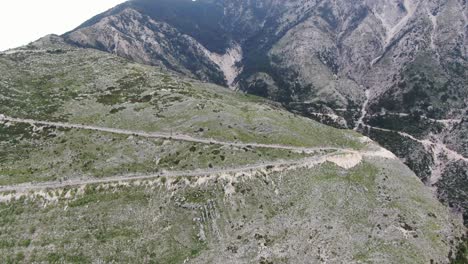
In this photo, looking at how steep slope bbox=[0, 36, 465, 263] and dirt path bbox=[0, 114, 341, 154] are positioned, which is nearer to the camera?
steep slope bbox=[0, 36, 465, 263]

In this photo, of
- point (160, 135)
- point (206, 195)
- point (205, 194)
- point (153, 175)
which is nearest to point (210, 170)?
point (205, 194)

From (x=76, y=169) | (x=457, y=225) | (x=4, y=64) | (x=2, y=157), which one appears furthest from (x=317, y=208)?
(x=4, y=64)

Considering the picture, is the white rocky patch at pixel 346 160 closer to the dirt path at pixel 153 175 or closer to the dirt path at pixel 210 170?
the dirt path at pixel 210 170

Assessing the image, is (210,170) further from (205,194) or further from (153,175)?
(153,175)

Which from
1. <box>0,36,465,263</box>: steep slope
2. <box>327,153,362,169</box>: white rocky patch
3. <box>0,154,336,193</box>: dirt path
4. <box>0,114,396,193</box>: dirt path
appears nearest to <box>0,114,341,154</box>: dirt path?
<box>0,114,396,193</box>: dirt path

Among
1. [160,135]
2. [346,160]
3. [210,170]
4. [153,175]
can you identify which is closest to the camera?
[153,175]

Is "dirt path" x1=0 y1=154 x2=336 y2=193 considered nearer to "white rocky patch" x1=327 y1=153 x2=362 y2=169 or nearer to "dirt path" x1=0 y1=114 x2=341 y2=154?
"dirt path" x1=0 y1=114 x2=341 y2=154

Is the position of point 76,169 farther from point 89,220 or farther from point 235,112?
point 235,112

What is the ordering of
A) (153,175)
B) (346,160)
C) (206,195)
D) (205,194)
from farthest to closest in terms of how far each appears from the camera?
(346,160), (153,175), (205,194), (206,195)
